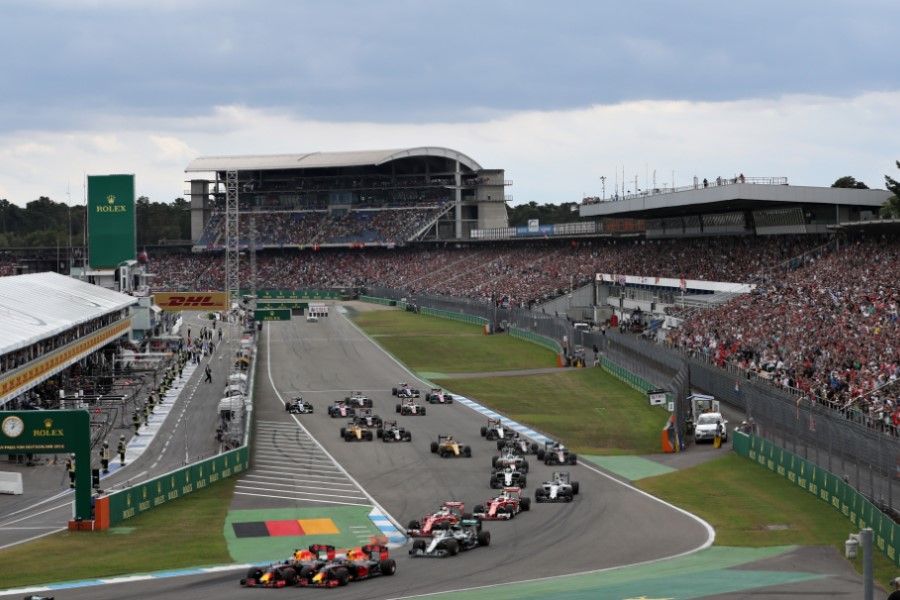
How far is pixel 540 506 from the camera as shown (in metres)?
40.5

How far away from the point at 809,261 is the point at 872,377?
1328 inches

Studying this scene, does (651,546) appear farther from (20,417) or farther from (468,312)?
(468,312)

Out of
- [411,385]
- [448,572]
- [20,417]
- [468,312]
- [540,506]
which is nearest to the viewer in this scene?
[448,572]

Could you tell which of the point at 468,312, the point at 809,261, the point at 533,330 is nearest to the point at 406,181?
the point at 468,312

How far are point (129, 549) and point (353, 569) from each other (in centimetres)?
778

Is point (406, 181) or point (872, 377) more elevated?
point (406, 181)

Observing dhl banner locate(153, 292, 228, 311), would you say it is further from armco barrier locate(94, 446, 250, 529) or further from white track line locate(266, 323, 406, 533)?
armco barrier locate(94, 446, 250, 529)

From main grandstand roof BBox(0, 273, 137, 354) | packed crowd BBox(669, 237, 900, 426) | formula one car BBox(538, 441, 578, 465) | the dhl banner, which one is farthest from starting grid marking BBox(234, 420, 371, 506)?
the dhl banner

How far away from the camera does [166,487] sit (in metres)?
42.2

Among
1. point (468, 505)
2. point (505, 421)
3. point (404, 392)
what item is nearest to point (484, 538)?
point (468, 505)

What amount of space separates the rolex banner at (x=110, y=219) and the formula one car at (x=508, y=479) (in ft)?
223

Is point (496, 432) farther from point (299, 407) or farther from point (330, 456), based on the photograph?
point (299, 407)

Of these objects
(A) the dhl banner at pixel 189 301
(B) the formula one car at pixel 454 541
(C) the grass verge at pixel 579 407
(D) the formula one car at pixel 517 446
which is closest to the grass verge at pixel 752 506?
(D) the formula one car at pixel 517 446

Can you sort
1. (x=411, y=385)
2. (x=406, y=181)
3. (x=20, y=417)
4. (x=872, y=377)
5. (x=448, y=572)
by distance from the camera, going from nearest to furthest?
1. (x=448, y=572)
2. (x=20, y=417)
3. (x=872, y=377)
4. (x=411, y=385)
5. (x=406, y=181)
